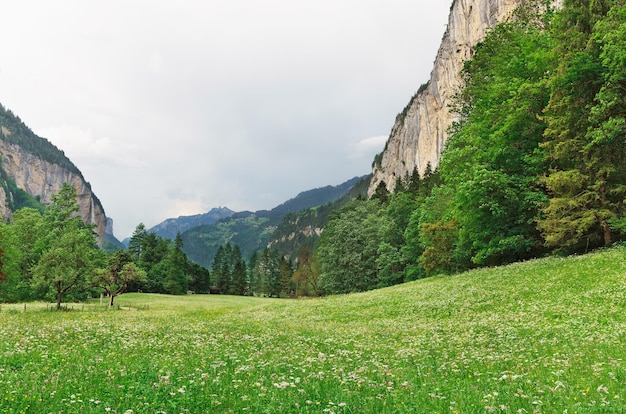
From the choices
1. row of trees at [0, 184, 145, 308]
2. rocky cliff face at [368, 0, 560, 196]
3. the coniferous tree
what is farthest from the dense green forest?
rocky cliff face at [368, 0, 560, 196]

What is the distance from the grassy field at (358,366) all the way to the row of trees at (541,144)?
11.0 metres

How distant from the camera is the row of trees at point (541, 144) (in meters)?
30.2

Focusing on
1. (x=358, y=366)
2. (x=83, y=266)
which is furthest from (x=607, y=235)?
(x=83, y=266)

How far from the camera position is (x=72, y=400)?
757 centimetres

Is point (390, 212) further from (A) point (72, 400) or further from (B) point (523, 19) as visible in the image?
(A) point (72, 400)

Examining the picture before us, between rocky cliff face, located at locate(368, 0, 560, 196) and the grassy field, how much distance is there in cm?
10374

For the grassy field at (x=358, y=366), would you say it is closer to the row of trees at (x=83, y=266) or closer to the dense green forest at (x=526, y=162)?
the dense green forest at (x=526, y=162)

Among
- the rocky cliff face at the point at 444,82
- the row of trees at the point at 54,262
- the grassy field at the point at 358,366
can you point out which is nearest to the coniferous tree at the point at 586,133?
the grassy field at the point at 358,366

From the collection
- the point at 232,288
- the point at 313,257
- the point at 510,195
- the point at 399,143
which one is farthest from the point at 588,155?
the point at 399,143

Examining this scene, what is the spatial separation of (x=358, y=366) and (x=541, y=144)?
1196 inches

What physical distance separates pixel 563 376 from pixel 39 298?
8062 centimetres

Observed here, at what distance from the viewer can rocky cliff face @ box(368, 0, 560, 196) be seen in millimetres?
121844

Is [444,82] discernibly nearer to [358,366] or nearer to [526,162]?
[526,162]

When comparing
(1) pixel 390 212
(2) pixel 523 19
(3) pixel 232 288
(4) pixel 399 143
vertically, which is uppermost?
(4) pixel 399 143
